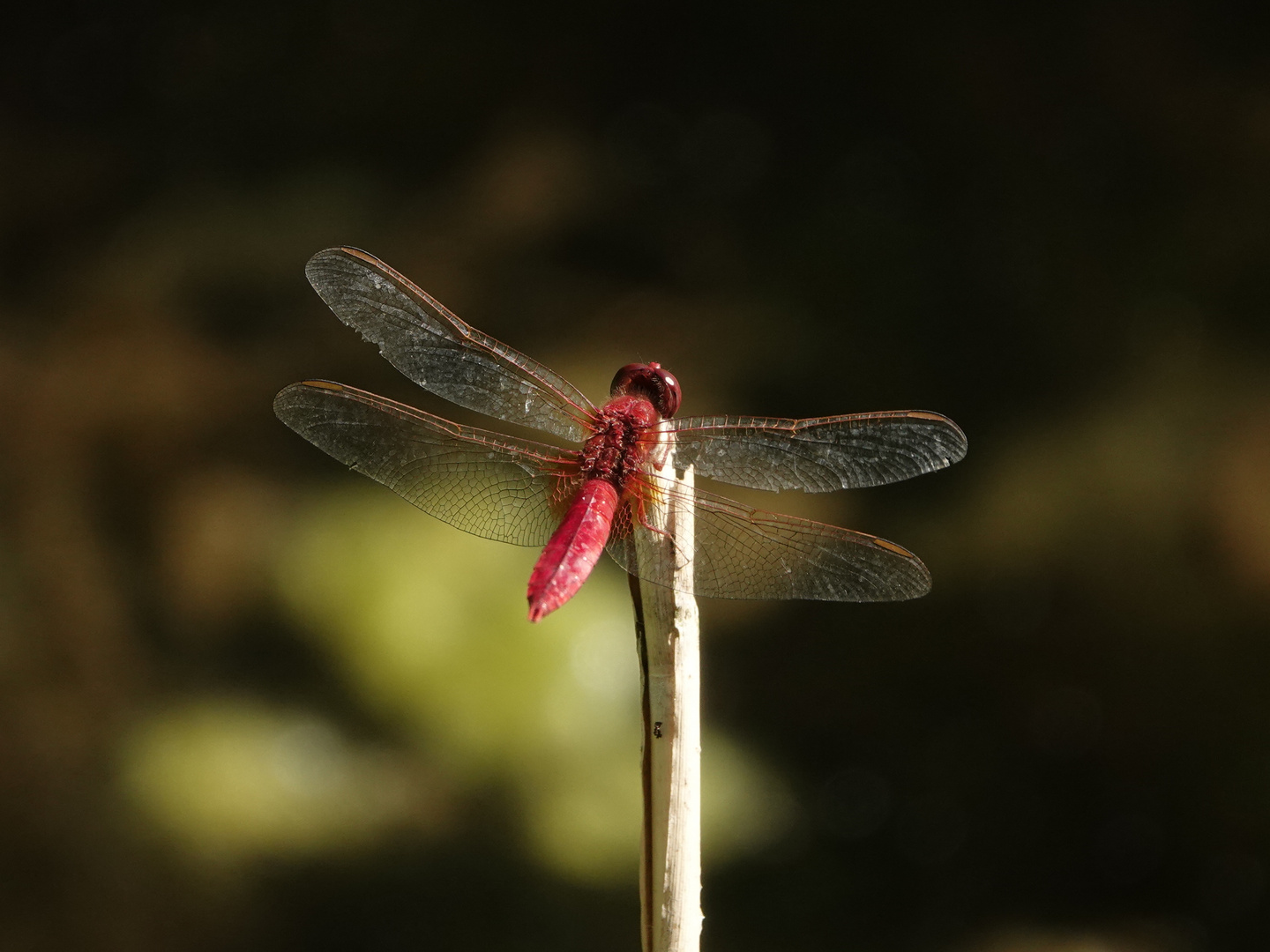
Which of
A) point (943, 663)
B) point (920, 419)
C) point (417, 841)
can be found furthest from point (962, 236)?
point (417, 841)

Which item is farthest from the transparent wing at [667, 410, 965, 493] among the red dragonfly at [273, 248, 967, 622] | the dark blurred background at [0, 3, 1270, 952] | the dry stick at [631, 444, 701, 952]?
the dark blurred background at [0, 3, 1270, 952]

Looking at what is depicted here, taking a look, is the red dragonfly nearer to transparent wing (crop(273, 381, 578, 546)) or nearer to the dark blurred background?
transparent wing (crop(273, 381, 578, 546))

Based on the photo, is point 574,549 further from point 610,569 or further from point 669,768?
point 610,569

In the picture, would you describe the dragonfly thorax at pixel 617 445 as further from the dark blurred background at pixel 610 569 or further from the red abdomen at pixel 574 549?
the dark blurred background at pixel 610 569

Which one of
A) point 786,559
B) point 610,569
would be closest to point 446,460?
point 786,559

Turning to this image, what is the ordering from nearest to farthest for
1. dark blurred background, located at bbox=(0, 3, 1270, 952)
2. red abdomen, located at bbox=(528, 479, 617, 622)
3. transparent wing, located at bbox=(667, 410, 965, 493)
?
1. red abdomen, located at bbox=(528, 479, 617, 622)
2. transparent wing, located at bbox=(667, 410, 965, 493)
3. dark blurred background, located at bbox=(0, 3, 1270, 952)

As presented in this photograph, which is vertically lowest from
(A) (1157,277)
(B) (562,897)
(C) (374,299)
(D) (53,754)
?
(B) (562,897)

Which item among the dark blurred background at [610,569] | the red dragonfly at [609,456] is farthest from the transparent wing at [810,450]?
the dark blurred background at [610,569]

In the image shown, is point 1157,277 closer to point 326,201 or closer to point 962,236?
point 962,236
